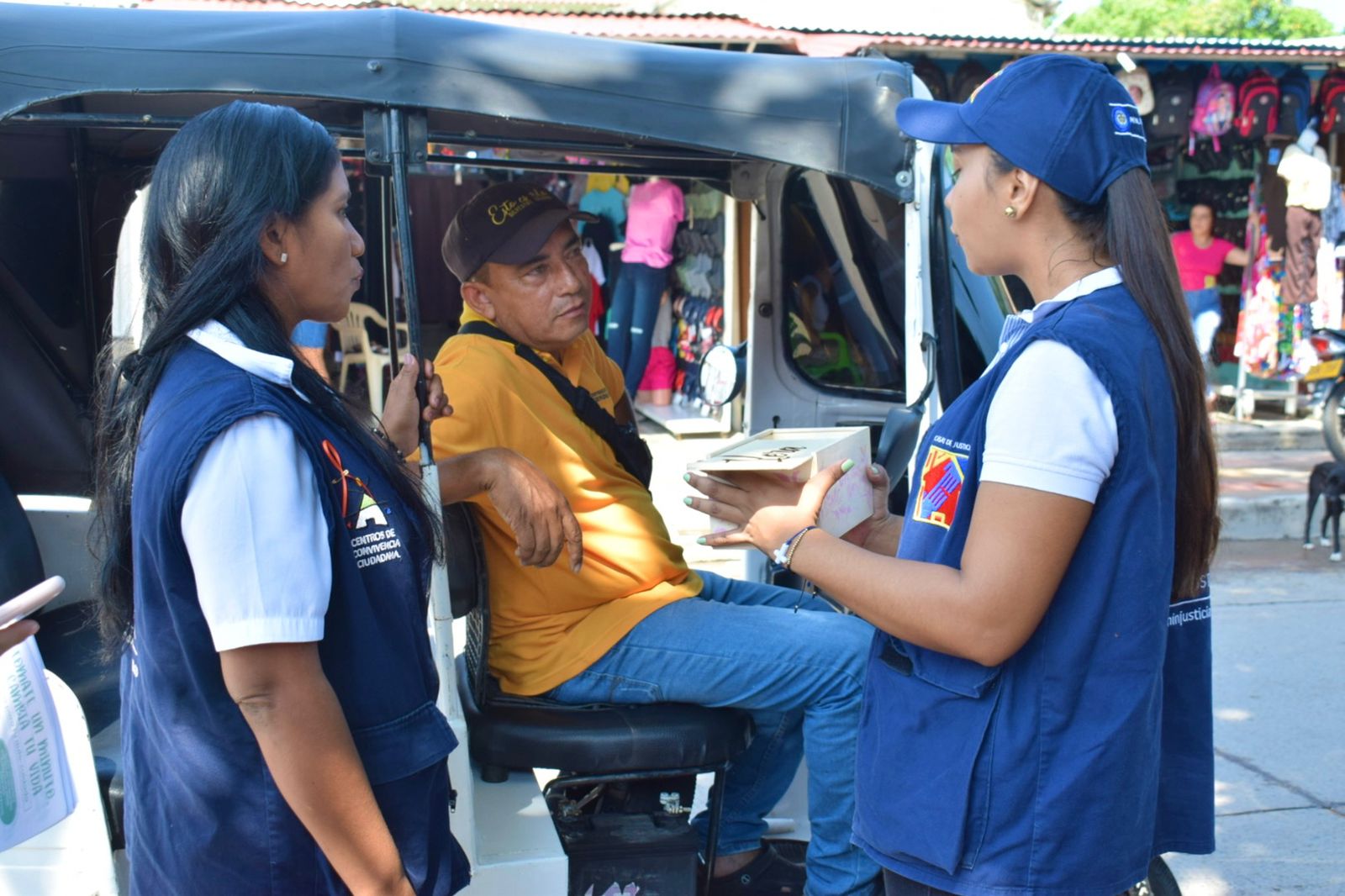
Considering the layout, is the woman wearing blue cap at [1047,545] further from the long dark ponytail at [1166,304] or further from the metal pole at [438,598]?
the metal pole at [438,598]

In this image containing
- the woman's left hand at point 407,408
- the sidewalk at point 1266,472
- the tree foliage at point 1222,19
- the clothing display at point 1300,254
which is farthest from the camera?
the tree foliage at point 1222,19

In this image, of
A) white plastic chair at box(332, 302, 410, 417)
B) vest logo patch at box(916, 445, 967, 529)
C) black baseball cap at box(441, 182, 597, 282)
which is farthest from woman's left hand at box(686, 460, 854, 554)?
white plastic chair at box(332, 302, 410, 417)

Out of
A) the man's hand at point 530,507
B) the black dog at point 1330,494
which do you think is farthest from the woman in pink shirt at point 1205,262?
the man's hand at point 530,507

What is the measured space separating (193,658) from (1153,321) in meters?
1.36

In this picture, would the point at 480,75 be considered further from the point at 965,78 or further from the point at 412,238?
the point at 965,78

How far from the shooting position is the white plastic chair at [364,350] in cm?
846

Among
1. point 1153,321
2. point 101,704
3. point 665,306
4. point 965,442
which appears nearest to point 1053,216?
point 1153,321

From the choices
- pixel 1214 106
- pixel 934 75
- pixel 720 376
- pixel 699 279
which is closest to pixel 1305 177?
pixel 1214 106

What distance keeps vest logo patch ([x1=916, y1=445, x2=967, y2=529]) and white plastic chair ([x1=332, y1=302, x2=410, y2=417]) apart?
6.75m

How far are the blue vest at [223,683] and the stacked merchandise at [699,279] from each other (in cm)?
775

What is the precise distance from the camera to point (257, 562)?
1.43 m

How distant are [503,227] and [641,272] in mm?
6673

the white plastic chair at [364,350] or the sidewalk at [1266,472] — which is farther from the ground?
the white plastic chair at [364,350]

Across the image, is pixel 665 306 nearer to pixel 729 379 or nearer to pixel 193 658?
pixel 729 379
